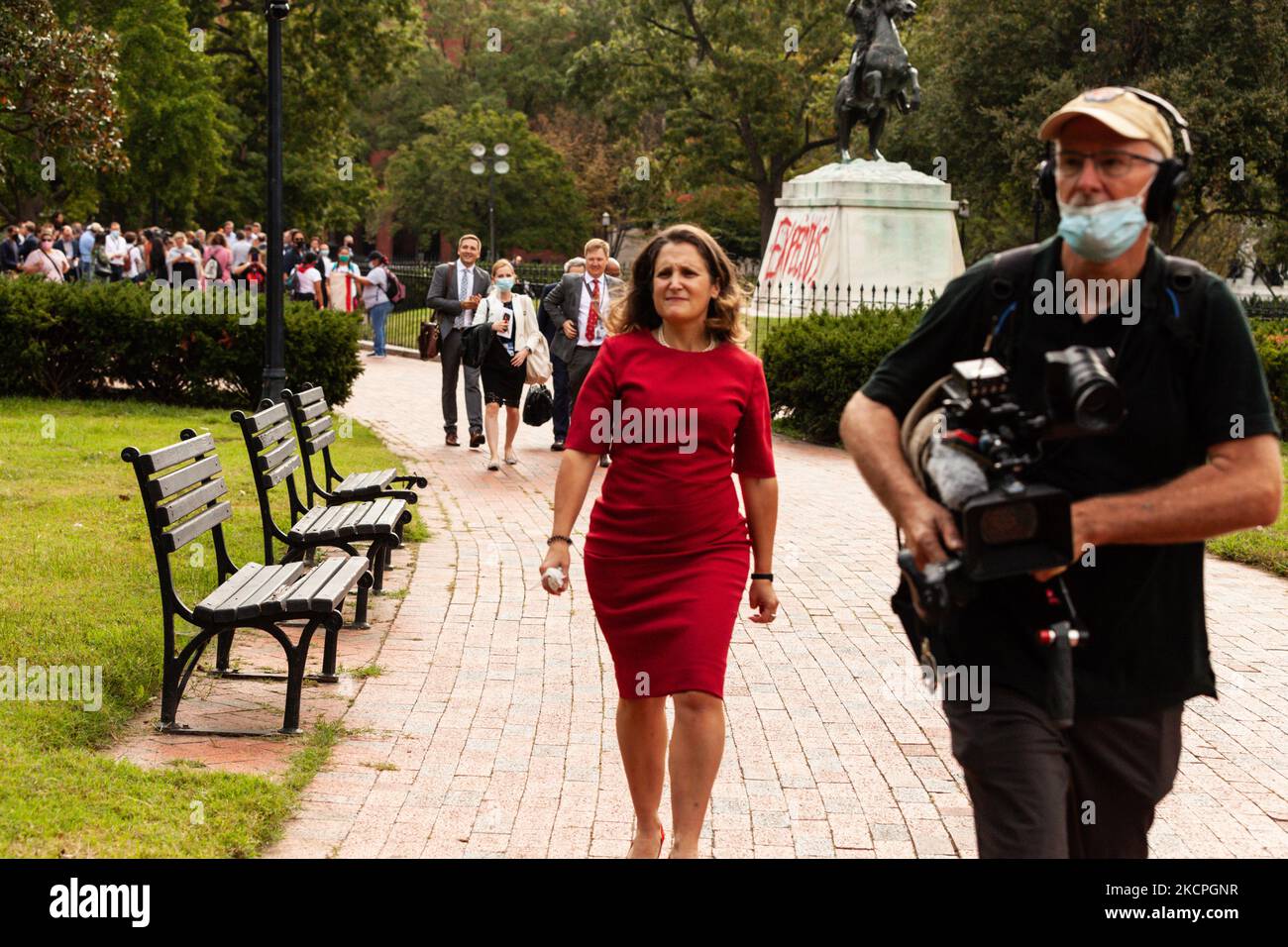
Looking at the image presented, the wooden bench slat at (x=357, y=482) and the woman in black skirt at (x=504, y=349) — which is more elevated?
the woman in black skirt at (x=504, y=349)

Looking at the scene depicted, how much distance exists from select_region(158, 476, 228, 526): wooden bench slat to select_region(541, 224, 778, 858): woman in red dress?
192cm

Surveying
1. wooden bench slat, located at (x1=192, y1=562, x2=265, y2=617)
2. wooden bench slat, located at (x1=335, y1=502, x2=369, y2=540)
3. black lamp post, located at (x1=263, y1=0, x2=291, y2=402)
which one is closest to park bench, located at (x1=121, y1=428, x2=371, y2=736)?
wooden bench slat, located at (x1=192, y1=562, x2=265, y2=617)

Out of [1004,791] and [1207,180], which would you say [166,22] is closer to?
[1207,180]

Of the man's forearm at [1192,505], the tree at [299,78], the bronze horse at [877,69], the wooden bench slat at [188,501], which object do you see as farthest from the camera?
the tree at [299,78]

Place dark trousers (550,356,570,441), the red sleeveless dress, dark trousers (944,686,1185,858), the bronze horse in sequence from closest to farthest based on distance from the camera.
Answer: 1. dark trousers (944,686,1185,858)
2. the red sleeveless dress
3. dark trousers (550,356,570,441)
4. the bronze horse

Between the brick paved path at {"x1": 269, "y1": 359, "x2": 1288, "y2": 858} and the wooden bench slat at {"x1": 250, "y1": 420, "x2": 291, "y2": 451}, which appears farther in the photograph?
the wooden bench slat at {"x1": 250, "y1": 420, "x2": 291, "y2": 451}

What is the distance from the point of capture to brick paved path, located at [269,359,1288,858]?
5.12 metres

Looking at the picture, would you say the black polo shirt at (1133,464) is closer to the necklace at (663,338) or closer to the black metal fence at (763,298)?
the necklace at (663,338)

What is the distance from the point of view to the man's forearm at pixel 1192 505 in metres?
2.94

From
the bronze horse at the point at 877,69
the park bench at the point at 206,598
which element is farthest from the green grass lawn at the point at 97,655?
the bronze horse at the point at 877,69

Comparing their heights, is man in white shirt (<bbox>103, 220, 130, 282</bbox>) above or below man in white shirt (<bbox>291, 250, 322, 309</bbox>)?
above

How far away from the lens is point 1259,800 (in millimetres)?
5598

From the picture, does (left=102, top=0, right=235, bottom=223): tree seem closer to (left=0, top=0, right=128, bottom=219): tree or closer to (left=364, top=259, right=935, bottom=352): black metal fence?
(left=364, top=259, right=935, bottom=352): black metal fence

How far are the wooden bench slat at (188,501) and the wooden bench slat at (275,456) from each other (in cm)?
78
